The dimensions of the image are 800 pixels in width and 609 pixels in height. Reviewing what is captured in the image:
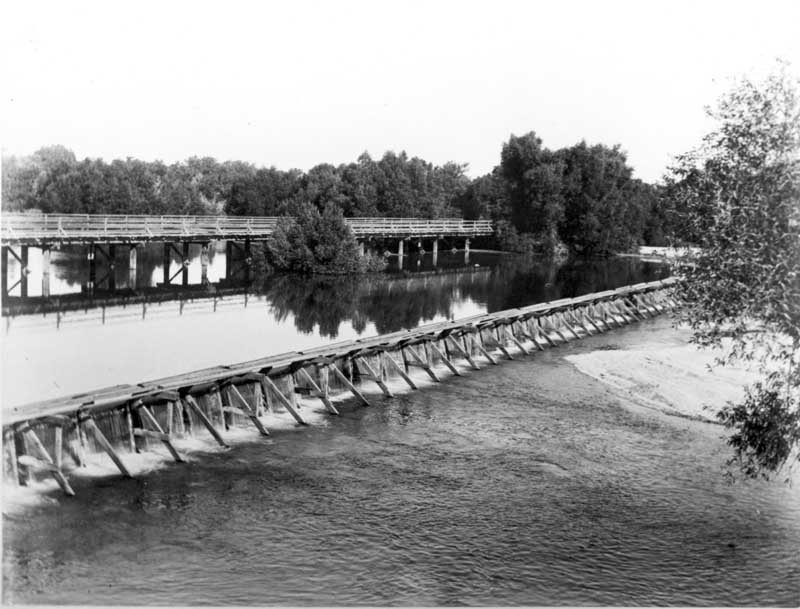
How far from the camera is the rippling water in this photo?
1240 cm

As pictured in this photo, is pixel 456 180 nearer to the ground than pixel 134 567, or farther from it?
farther from it

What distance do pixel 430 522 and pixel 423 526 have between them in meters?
0.23

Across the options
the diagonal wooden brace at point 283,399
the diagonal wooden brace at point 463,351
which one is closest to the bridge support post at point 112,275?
the diagonal wooden brace at point 463,351

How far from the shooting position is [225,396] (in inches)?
784

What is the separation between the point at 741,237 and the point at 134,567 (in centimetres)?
1060

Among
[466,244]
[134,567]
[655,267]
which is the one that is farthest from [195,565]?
[466,244]

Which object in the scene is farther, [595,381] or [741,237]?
[595,381]

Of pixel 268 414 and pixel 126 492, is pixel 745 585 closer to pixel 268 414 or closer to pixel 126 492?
pixel 126 492

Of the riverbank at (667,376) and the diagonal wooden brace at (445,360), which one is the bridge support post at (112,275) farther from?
the riverbank at (667,376)

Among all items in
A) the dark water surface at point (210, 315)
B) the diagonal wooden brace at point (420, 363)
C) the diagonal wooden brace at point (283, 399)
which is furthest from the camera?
the diagonal wooden brace at point (420, 363)

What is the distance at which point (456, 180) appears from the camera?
412ft

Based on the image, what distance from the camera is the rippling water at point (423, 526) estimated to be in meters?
12.4

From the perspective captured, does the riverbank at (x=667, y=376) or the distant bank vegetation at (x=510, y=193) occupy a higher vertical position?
the distant bank vegetation at (x=510, y=193)

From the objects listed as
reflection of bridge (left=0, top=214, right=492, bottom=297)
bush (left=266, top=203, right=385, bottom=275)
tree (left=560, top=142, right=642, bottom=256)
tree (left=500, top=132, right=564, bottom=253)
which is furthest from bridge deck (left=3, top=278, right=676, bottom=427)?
tree (left=560, top=142, right=642, bottom=256)
